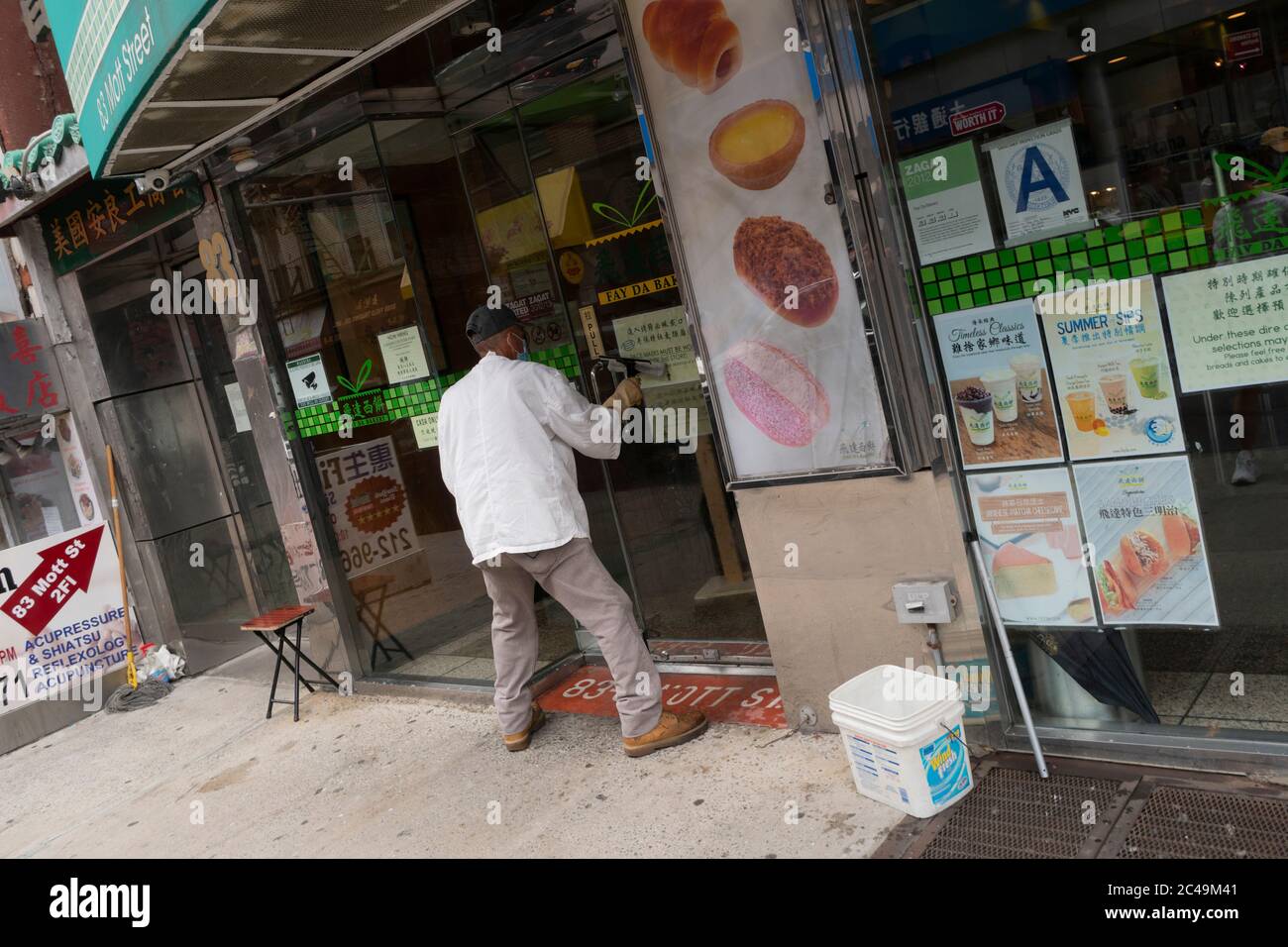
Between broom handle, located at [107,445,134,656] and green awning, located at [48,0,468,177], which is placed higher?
green awning, located at [48,0,468,177]

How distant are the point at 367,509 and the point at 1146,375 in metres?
4.36

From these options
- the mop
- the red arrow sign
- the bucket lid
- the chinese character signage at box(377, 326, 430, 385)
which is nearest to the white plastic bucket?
the bucket lid

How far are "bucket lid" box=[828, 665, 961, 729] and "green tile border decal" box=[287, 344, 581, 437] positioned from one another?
293 centimetres

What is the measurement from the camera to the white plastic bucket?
3377 millimetres

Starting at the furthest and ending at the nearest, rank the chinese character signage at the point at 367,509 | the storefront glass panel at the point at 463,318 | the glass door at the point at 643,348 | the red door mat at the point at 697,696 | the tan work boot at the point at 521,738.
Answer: the chinese character signage at the point at 367,509, the storefront glass panel at the point at 463,318, the glass door at the point at 643,348, the tan work boot at the point at 521,738, the red door mat at the point at 697,696

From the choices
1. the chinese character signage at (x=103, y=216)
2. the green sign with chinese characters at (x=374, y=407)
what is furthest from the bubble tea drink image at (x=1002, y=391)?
the chinese character signage at (x=103, y=216)

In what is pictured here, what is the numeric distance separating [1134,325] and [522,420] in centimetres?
228

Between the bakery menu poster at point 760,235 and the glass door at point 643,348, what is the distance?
0.77 meters

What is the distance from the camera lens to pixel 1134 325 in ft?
11.0

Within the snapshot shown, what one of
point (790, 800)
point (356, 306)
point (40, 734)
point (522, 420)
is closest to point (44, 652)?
point (40, 734)

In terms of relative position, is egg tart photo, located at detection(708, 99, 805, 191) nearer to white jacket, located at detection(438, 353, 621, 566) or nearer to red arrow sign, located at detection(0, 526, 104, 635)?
white jacket, located at detection(438, 353, 621, 566)

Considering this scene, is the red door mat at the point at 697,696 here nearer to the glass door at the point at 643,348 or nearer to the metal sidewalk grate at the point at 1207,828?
the glass door at the point at 643,348

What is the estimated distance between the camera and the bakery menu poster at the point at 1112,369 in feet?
11.0

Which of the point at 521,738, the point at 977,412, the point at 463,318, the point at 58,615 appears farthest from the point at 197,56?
the point at 58,615
